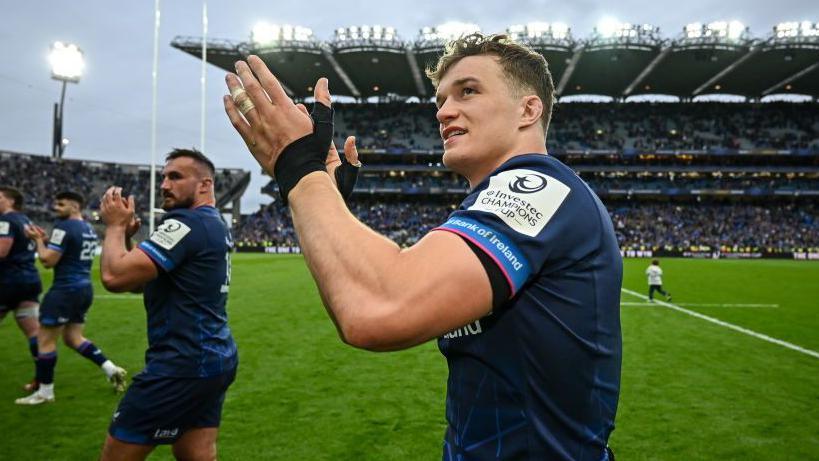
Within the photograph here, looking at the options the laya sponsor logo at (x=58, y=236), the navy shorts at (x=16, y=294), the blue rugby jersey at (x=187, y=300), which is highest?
the laya sponsor logo at (x=58, y=236)

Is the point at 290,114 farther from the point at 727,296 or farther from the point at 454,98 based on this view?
the point at 727,296

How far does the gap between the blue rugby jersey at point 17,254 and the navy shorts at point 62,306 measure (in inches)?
35.4

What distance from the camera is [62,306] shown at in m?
6.58

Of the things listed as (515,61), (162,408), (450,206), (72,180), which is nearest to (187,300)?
(162,408)

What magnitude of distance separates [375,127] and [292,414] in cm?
6385

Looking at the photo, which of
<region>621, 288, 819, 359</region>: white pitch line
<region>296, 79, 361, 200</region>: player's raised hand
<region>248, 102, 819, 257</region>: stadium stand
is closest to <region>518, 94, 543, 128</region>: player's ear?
<region>296, 79, 361, 200</region>: player's raised hand

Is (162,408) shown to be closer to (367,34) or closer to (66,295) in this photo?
(66,295)

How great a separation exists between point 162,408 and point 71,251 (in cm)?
482

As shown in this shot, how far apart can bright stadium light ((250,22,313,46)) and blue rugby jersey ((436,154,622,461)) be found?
167 ft

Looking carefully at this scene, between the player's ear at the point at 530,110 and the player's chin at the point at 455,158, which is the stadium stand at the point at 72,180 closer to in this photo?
the player's chin at the point at 455,158

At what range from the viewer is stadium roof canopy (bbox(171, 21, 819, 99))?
45.1 m

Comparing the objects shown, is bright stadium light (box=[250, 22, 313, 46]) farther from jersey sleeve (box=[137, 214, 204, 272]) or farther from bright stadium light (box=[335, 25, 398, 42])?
jersey sleeve (box=[137, 214, 204, 272])

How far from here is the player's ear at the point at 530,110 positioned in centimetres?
164

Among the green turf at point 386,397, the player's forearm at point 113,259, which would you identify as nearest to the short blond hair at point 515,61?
the player's forearm at point 113,259
